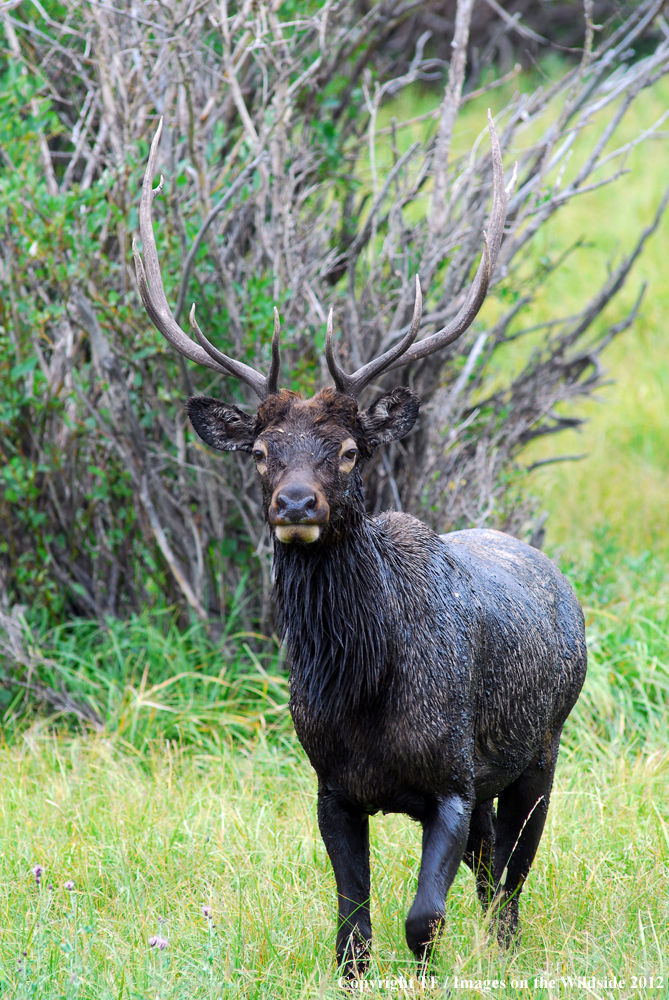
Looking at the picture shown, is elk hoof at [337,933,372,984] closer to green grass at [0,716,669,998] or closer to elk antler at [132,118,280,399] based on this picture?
green grass at [0,716,669,998]

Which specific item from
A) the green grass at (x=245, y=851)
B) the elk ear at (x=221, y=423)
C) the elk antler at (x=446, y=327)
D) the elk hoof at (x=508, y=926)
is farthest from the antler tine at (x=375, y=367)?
the elk hoof at (x=508, y=926)

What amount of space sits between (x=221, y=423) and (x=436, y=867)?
1.51 m

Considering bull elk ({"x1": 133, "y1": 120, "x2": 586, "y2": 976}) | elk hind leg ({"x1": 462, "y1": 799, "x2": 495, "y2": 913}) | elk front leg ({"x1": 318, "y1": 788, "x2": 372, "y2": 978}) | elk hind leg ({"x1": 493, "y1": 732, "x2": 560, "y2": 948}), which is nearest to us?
bull elk ({"x1": 133, "y1": 120, "x2": 586, "y2": 976})

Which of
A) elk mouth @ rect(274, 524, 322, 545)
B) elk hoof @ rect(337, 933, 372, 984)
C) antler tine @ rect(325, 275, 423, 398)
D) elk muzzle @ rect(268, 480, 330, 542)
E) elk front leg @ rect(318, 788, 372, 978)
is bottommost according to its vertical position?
elk hoof @ rect(337, 933, 372, 984)

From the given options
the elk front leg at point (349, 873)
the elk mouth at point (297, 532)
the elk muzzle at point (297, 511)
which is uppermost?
the elk muzzle at point (297, 511)

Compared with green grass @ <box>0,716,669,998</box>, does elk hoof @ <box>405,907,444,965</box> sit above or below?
above

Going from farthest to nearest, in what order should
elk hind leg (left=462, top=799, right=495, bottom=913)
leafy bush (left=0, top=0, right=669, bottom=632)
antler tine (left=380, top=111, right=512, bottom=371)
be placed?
leafy bush (left=0, top=0, right=669, bottom=632), elk hind leg (left=462, top=799, right=495, bottom=913), antler tine (left=380, top=111, right=512, bottom=371)

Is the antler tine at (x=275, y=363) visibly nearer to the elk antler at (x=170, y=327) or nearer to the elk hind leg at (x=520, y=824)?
the elk antler at (x=170, y=327)

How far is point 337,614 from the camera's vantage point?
3.30 metres

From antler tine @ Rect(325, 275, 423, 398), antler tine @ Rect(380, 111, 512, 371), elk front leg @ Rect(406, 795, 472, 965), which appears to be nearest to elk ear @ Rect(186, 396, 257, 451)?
antler tine @ Rect(325, 275, 423, 398)

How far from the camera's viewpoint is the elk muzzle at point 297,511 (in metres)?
2.96

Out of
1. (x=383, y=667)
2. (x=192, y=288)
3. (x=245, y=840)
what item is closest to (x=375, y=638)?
(x=383, y=667)

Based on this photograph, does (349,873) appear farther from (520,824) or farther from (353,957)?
(520,824)

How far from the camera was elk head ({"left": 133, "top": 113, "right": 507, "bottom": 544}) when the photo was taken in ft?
9.90
